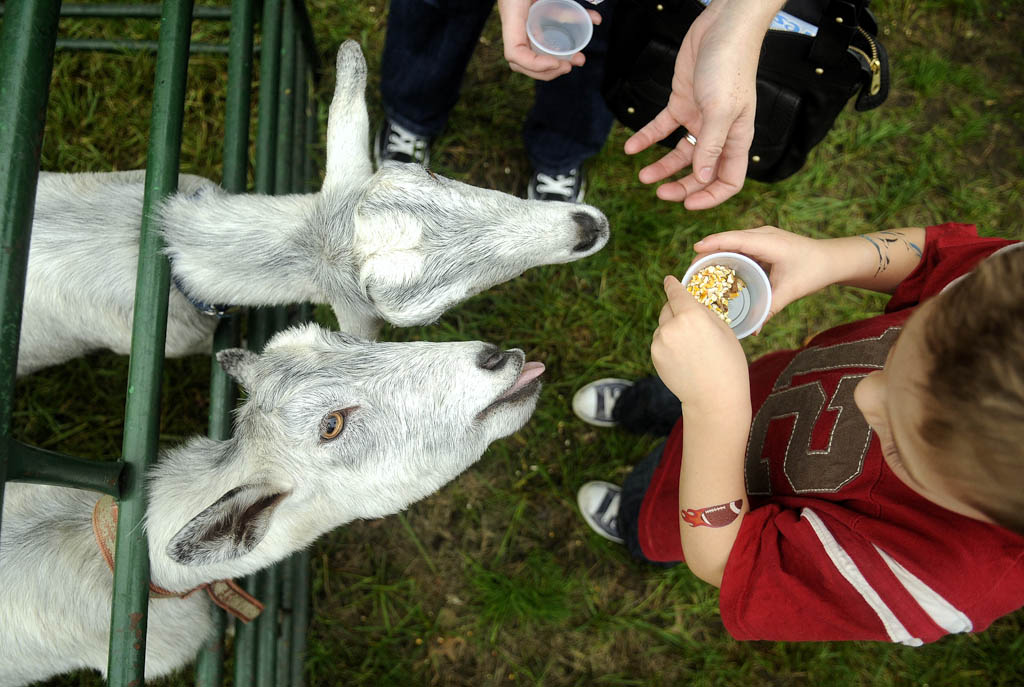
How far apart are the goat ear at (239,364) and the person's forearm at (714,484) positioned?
1351 millimetres

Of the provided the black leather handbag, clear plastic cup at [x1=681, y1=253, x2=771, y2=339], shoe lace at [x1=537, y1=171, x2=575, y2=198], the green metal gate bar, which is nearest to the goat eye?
the green metal gate bar

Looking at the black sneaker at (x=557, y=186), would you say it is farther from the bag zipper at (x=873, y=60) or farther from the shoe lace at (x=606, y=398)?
the bag zipper at (x=873, y=60)

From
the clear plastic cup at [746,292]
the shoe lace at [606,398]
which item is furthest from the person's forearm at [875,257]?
the shoe lace at [606,398]

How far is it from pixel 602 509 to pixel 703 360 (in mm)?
1744

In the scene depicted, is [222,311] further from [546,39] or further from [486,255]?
[546,39]

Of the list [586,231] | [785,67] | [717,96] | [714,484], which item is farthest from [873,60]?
[714,484]

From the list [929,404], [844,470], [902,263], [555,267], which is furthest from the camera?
[555,267]

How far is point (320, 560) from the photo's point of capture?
3.18 meters

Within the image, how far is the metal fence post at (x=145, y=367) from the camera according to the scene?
1.59 m

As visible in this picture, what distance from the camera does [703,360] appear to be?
1.62 metres

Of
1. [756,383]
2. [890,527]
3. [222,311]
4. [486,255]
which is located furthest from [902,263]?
[222,311]

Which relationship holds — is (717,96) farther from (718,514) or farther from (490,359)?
(718,514)

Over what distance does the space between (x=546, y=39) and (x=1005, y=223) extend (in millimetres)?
3200

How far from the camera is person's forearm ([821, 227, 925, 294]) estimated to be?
1.98m
